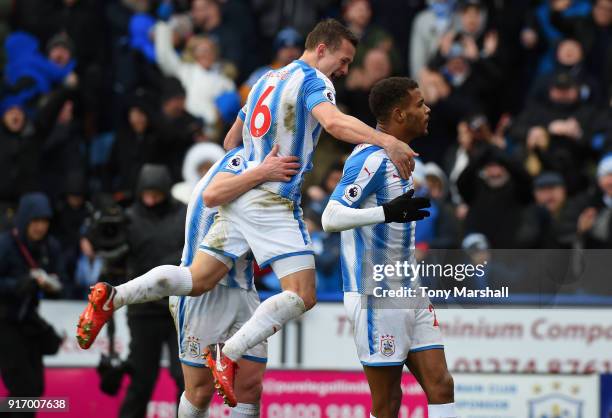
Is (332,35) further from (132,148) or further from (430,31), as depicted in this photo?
(430,31)

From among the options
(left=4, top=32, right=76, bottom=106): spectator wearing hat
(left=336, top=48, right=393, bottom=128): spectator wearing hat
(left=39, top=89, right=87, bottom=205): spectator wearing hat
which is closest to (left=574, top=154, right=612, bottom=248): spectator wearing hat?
(left=336, top=48, right=393, bottom=128): spectator wearing hat

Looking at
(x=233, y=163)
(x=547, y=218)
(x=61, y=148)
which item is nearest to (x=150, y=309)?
(x=233, y=163)

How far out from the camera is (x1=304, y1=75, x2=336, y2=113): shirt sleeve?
387 inches

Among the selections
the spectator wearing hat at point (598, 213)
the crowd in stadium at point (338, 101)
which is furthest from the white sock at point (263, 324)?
the spectator wearing hat at point (598, 213)

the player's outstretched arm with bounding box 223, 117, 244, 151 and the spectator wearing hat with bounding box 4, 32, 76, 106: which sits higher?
the spectator wearing hat with bounding box 4, 32, 76, 106

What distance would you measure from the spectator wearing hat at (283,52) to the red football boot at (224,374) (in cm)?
767

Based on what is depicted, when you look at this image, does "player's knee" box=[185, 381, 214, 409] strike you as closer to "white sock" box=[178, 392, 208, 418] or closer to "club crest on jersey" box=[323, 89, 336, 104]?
"white sock" box=[178, 392, 208, 418]

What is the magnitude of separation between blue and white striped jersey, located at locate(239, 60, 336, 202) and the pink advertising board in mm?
3574

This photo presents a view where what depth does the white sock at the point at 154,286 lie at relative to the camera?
9805 millimetres

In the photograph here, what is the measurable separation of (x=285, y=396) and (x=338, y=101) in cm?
441

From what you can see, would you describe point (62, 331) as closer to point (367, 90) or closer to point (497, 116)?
A: point (367, 90)

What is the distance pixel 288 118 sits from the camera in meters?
10.0

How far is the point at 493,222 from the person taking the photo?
14.9m

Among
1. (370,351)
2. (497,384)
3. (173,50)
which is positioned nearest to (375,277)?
(370,351)
